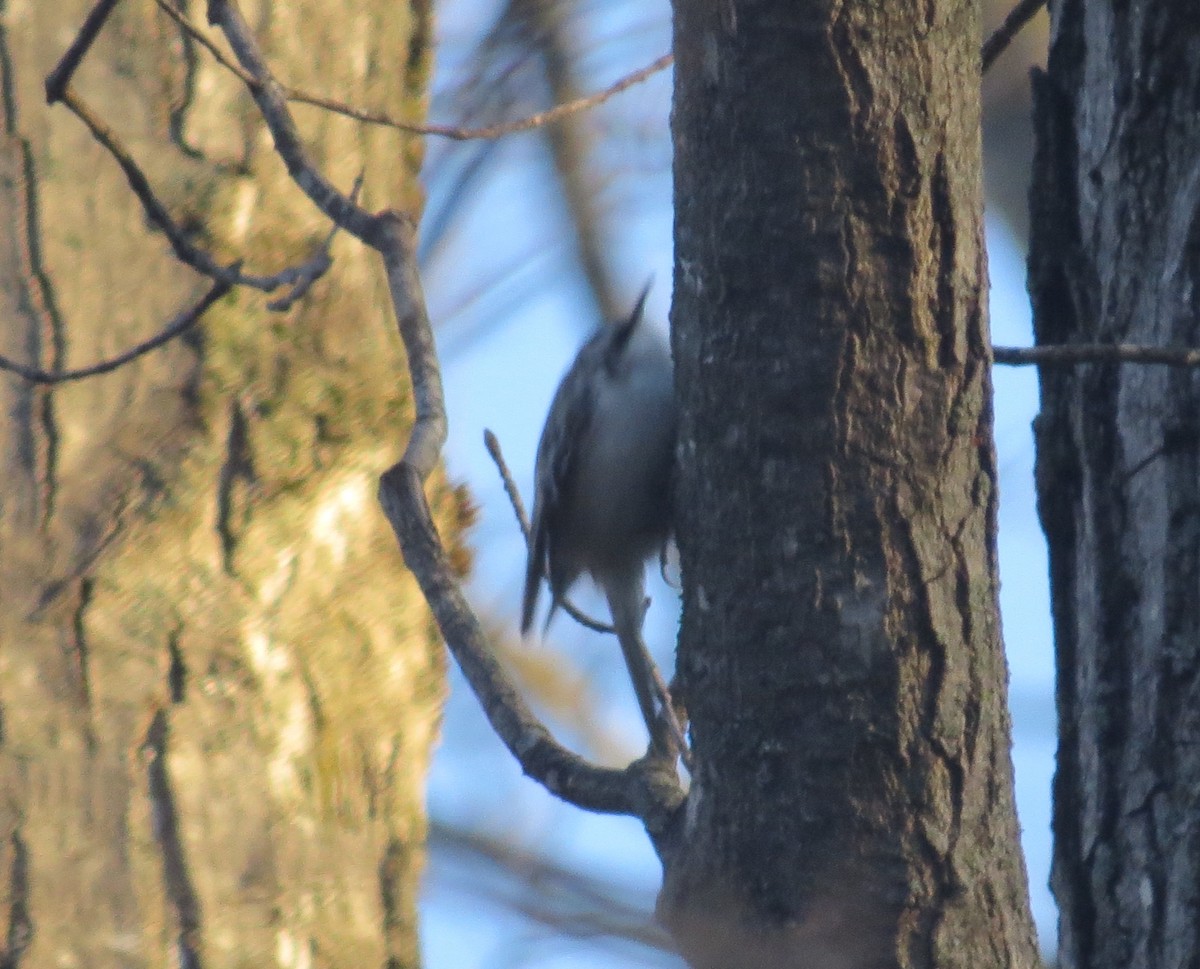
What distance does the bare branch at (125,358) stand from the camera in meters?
2.20

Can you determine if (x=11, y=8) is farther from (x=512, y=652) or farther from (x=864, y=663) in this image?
(x=512, y=652)

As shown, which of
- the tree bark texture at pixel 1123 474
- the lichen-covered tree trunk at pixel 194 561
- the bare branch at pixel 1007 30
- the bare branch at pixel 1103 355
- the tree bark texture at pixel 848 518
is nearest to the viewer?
the tree bark texture at pixel 848 518

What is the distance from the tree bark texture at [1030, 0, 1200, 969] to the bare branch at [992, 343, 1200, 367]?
1.49 feet

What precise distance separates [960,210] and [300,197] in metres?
1.67

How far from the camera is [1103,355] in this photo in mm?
1511

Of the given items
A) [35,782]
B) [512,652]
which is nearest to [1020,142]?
[512,652]

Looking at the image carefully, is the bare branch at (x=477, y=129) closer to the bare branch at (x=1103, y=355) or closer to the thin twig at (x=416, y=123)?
the thin twig at (x=416, y=123)

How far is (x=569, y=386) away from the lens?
2.90m

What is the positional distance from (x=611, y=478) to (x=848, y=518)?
3.96 ft

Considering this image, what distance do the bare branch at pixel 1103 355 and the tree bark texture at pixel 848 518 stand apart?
0.37ft

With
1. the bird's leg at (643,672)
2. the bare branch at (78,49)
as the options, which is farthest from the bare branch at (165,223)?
the bird's leg at (643,672)

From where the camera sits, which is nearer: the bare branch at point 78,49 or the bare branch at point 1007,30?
the bare branch at point 78,49

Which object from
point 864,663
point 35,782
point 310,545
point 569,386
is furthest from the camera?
point 569,386

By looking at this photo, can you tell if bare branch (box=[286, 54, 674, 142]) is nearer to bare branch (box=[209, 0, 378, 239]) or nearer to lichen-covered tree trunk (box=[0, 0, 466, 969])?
bare branch (box=[209, 0, 378, 239])
